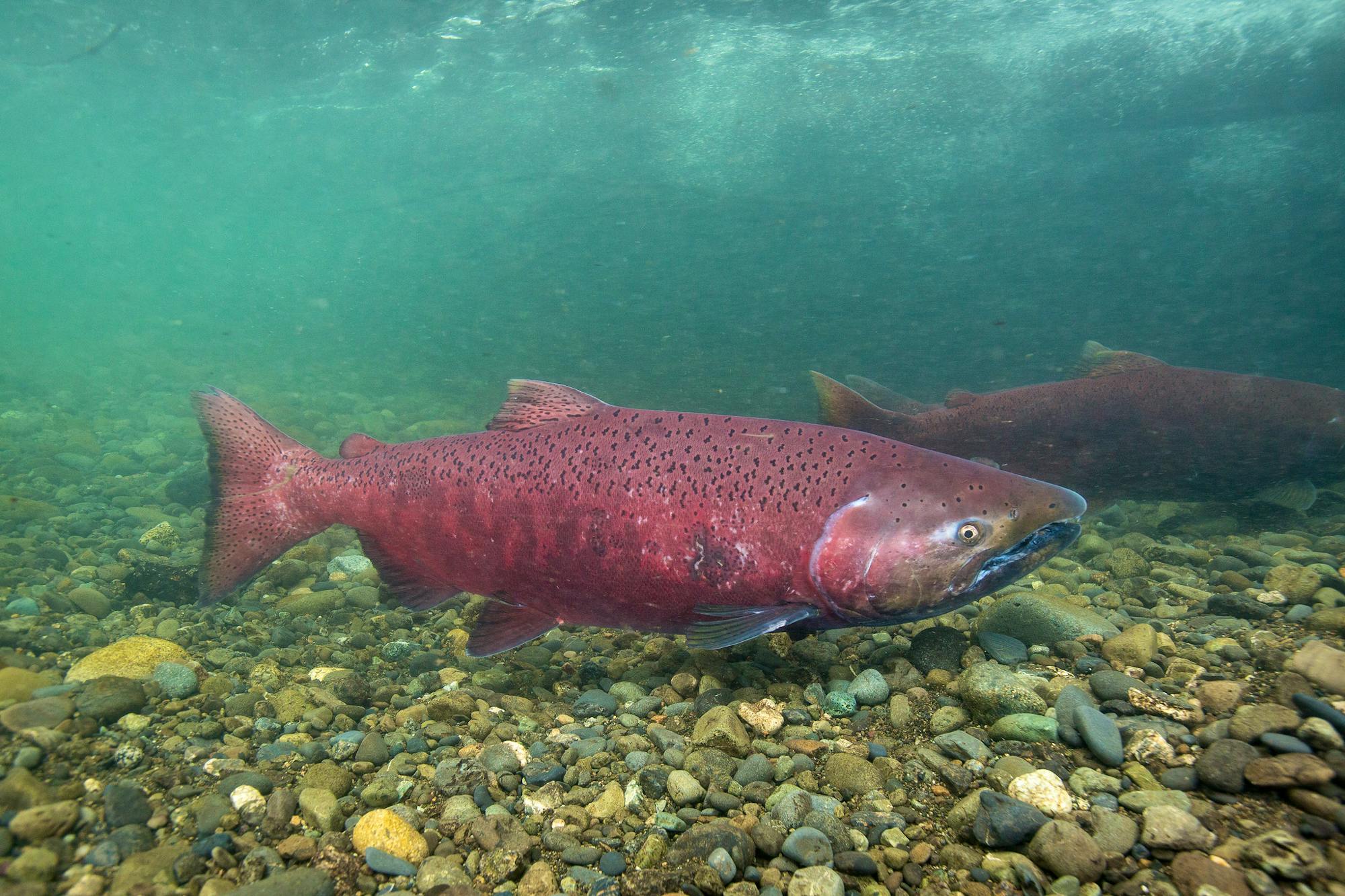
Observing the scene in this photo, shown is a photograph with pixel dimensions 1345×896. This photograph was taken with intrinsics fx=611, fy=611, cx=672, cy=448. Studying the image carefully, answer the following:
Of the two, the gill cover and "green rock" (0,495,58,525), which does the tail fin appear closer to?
the gill cover

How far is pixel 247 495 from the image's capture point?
3.69 metres

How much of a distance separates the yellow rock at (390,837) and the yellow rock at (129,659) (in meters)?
1.80

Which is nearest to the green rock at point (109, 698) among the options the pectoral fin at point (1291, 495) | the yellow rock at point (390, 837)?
the yellow rock at point (390, 837)

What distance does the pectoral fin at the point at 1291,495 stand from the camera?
627cm

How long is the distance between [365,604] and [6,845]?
10.1 ft

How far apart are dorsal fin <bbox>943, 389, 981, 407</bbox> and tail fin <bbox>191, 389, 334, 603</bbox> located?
5407 millimetres

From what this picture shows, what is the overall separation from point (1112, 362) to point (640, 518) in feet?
20.2

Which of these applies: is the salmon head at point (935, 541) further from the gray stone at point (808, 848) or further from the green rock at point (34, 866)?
the green rock at point (34, 866)

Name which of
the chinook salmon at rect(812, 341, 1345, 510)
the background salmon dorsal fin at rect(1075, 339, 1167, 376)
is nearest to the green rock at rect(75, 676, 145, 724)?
the chinook salmon at rect(812, 341, 1345, 510)

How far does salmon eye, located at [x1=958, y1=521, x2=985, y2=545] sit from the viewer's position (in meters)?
A: 2.53

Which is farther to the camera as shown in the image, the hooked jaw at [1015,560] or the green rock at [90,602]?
the green rock at [90,602]

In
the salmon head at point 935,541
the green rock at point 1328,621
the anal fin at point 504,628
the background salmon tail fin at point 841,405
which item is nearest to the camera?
the salmon head at point 935,541

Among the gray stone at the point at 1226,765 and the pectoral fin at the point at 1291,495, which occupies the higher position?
the gray stone at the point at 1226,765

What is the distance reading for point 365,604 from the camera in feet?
15.5
